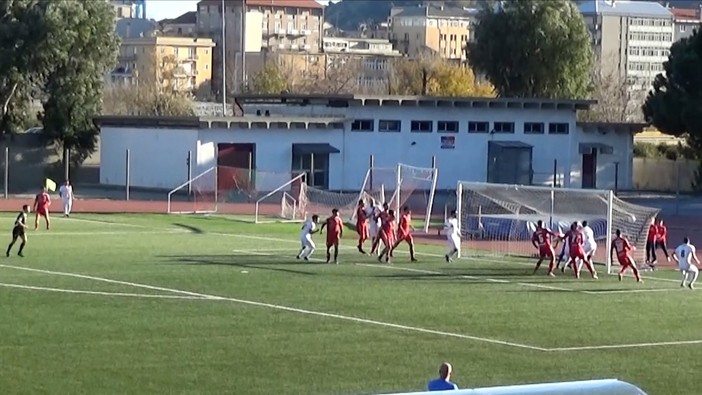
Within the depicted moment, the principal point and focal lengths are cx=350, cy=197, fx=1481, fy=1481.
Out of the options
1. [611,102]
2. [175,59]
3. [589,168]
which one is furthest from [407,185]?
[175,59]

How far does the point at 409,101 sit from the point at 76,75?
16852 mm

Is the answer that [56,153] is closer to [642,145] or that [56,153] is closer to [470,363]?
[642,145]

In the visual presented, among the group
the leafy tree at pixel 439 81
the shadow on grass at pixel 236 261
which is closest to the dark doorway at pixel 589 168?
the leafy tree at pixel 439 81

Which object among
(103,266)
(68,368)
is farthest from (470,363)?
(103,266)

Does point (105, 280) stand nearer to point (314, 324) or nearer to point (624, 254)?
point (314, 324)

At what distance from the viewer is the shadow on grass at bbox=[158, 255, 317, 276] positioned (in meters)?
37.3

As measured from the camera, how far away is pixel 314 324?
26953mm

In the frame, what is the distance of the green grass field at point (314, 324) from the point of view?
21422 millimetres

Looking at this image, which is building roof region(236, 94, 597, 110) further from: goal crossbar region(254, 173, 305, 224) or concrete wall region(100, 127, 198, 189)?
goal crossbar region(254, 173, 305, 224)

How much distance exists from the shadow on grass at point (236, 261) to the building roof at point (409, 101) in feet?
109

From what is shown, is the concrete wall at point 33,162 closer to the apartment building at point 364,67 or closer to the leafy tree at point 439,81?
the leafy tree at point 439,81

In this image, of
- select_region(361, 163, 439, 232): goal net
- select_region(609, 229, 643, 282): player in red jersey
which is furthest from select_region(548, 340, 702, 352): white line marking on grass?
select_region(361, 163, 439, 232): goal net

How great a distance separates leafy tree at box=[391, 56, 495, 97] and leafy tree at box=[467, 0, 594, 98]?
16495 millimetres

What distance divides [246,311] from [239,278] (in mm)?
6036
